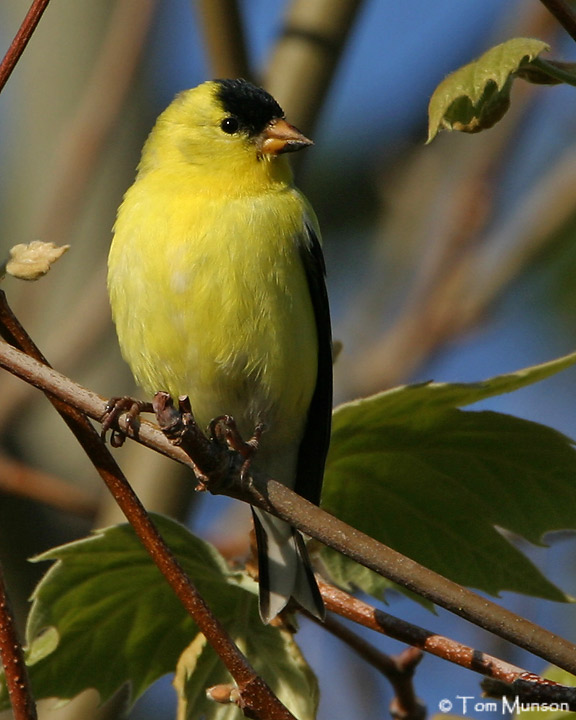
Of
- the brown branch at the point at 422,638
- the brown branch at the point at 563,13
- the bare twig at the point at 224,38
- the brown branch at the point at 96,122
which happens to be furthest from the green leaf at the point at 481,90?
the brown branch at the point at 96,122

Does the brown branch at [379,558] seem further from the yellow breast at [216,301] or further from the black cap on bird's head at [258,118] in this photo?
the black cap on bird's head at [258,118]

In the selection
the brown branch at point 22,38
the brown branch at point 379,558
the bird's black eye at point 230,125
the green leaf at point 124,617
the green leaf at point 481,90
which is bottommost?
the green leaf at point 124,617

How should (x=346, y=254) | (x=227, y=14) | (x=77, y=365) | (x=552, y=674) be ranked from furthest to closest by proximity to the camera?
(x=346, y=254) < (x=77, y=365) < (x=227, y=14) < (x=552, y=674)

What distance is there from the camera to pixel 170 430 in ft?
5.31

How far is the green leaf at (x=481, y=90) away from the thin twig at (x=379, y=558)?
0.59m

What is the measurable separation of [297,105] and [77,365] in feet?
4.03

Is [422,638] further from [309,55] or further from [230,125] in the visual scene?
[309,55]

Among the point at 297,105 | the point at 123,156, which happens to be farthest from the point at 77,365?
the point at 123,156

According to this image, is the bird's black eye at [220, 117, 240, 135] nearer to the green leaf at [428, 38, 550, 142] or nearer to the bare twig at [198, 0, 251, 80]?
the bare twig at [198, 0, 251, 80]

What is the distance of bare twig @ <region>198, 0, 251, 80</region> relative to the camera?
3.11 meters

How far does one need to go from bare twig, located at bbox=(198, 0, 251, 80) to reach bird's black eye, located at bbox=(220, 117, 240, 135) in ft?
0.53

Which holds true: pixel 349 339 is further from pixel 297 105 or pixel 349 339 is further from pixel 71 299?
pixel 297 105

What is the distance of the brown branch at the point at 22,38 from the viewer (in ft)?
4.66

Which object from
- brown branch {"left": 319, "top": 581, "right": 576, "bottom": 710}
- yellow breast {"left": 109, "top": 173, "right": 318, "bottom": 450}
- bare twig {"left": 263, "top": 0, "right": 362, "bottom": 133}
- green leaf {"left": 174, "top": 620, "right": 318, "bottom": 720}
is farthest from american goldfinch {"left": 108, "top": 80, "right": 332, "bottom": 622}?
brown branch {"left": 319, "top": 581, "right": 576, "bottom": 710}
